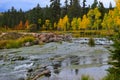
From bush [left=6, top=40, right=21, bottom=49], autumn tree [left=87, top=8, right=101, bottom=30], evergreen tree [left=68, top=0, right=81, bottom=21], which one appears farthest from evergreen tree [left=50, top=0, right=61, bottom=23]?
bush [left=6, top=40, right=21, bottom=49]

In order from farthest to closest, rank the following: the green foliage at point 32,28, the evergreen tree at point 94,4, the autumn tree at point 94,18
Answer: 1. the evergreen tree at point 94,4
2. the green foliage at point 32,28
3. the autumn tree at point 94,18

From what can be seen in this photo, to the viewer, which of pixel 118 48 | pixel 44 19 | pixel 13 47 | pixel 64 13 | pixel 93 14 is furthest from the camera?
pixel 64 13

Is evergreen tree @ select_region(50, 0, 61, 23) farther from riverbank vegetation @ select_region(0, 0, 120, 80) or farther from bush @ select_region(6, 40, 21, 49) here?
bush @ select_region(6, 40, 21, 49)

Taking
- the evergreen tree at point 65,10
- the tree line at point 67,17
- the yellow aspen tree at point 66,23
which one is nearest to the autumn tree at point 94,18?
the tree line at point 67,17

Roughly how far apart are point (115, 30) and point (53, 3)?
109 m

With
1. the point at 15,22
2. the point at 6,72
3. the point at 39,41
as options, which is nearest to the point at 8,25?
the point at 15,22

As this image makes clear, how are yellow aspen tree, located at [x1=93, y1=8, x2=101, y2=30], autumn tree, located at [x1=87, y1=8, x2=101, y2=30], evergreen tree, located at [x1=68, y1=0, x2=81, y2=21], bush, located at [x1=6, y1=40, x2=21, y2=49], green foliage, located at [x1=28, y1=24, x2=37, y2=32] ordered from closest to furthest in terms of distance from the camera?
bush, located at [x1=6, y1=40, x2=21, y2=49] → yellow aspen tree, located at [x1=93, y1=8, x2=101, y2=30] → autumn tree, located at [x1=87, y1=8, x2=101, y2=30] → green foliage, located at [x1=28, y1=24, x2=37, y2=32] → evergreen tree, located at [x1=68, y1=0, x2=81, y2=21]

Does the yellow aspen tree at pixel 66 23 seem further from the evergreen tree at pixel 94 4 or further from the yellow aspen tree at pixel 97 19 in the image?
the yellow aspen tree at pixel 97 19

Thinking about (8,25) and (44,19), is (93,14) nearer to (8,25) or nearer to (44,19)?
(44,19)

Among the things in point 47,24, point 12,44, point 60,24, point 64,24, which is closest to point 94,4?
point 64,24

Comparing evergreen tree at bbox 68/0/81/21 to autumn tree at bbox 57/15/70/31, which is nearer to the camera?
autumn tree at bbox 57/15/70/31

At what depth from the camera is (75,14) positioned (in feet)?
392

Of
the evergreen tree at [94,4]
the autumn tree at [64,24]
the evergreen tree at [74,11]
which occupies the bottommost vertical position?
the autumn tree at [64,24]

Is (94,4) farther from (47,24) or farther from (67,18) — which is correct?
(47,24)
